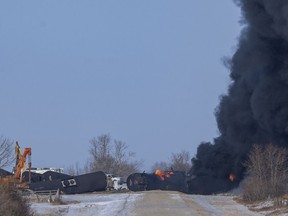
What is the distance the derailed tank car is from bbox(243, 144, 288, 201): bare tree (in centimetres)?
1897

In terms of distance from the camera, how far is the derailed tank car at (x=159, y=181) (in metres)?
84.5

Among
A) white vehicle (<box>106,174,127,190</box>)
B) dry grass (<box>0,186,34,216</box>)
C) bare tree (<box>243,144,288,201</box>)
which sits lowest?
dry grass (<box>0,186,34,216</box>)

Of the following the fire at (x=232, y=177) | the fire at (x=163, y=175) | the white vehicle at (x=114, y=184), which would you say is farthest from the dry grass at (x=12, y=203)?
the white vehicle at (x=114, y=184)

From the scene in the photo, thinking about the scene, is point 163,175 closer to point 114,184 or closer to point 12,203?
point 114,184

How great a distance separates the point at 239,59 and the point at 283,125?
10016 millimetres

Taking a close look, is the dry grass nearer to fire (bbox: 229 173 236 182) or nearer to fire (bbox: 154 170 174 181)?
fire (bbox: 229 173 236 182)

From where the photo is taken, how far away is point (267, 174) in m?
64.6

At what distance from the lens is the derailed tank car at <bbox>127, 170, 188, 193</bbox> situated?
8450 centimetres

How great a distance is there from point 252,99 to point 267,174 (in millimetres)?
8601

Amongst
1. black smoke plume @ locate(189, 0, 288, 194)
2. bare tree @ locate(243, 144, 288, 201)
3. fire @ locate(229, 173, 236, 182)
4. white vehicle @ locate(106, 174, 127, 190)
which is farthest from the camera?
A: white vehicle @ locate(106, 174, 127, 190)

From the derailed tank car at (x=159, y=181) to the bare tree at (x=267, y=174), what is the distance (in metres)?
19.0

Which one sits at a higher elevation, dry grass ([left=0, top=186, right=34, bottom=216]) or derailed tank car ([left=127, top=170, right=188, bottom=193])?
derailed tank car ([left=127, top=170, right=188, bottom=193])

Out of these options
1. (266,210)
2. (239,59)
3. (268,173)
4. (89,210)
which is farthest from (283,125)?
(89,210)

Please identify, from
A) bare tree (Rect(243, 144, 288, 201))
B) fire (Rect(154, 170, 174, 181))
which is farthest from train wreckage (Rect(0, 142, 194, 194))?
bare tree (Rect(243, 144, 288, 201))
